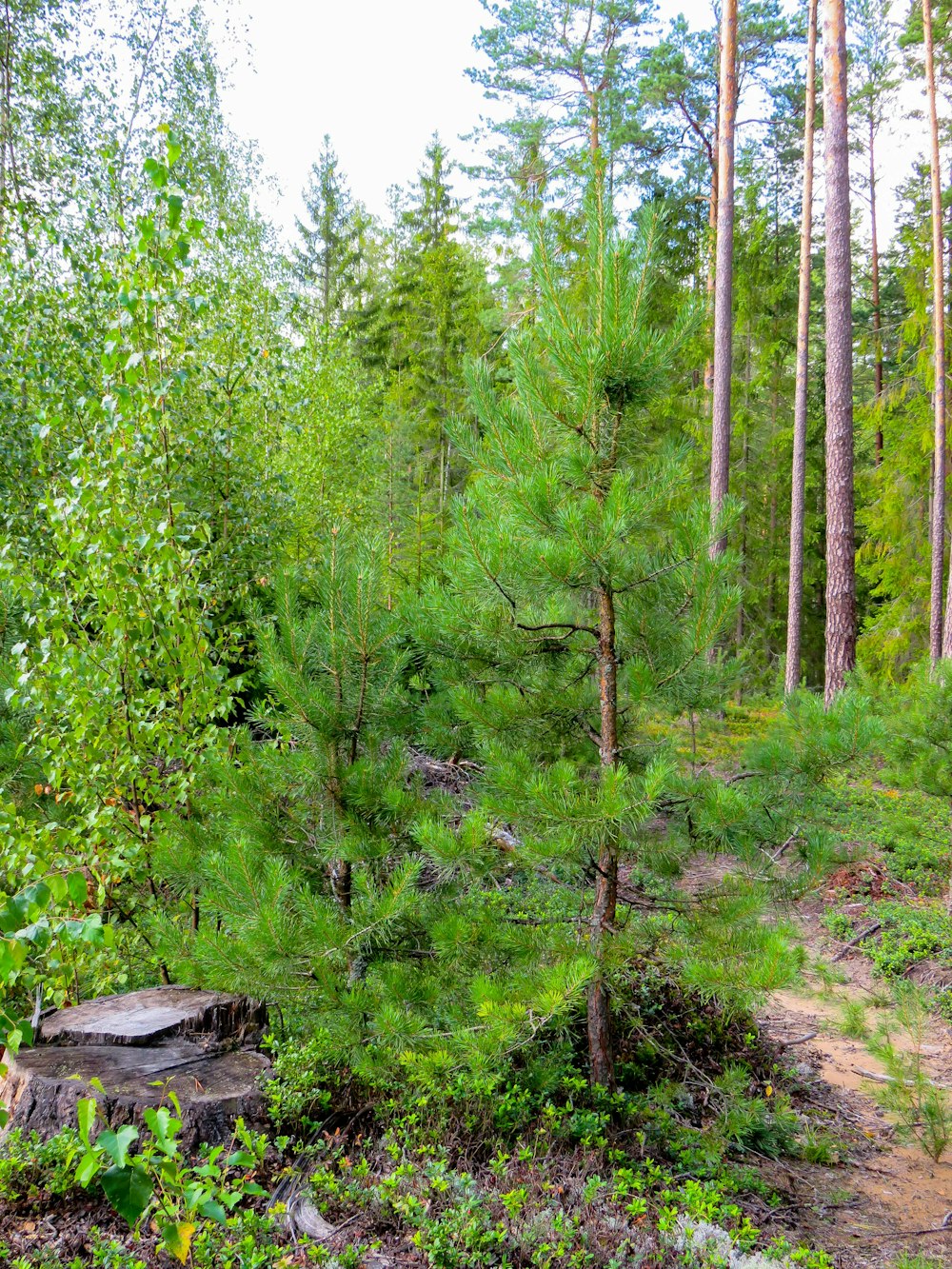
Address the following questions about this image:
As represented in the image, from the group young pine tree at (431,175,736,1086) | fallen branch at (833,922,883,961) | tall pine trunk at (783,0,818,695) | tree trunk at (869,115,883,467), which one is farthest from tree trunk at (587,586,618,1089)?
tree trunk at (869,115,883,467)

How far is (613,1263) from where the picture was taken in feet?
8.00

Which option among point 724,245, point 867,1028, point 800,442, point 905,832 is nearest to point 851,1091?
point 867,1028

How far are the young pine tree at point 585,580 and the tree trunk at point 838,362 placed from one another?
239 inches

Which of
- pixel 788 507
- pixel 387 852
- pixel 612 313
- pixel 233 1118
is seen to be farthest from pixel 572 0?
pixel 233 1118

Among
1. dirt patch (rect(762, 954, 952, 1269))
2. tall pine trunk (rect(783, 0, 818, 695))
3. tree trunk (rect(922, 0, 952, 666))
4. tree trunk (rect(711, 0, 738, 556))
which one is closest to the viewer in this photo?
dirt patch (rect(762, 954, 952, 1269))

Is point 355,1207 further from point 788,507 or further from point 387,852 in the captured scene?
point 788,507

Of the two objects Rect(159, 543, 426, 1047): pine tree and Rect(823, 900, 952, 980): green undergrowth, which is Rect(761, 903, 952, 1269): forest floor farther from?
Rect(159, 543, 426, 1047): pine tree

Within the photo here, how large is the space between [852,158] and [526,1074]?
66.4ft

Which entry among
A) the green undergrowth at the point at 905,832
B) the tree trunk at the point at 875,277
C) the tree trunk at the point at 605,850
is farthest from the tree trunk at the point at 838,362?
the tree trunk at the point at 875,277

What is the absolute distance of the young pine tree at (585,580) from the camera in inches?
115

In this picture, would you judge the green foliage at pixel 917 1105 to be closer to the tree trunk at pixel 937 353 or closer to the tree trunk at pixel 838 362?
the tree trunk at pixel 838 362

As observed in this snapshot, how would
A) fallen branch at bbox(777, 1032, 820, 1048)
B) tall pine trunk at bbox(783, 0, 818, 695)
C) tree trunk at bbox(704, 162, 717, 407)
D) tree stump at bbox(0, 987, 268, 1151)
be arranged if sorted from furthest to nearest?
tree trunk at bbox(704, 162, 717, 407) → tall pine trunk at bbox(783, 0, 818, 695) → fallen branch at bbox(777, 1032, 820, 1048) → tree stump at bbox(0, 987, 268, 1151)

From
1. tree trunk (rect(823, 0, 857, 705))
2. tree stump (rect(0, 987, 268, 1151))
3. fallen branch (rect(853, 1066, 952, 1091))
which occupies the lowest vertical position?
fallen branch (rect(853, 1066, 952, 1091))

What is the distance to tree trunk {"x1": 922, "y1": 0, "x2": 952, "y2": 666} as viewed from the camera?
1191 cm
